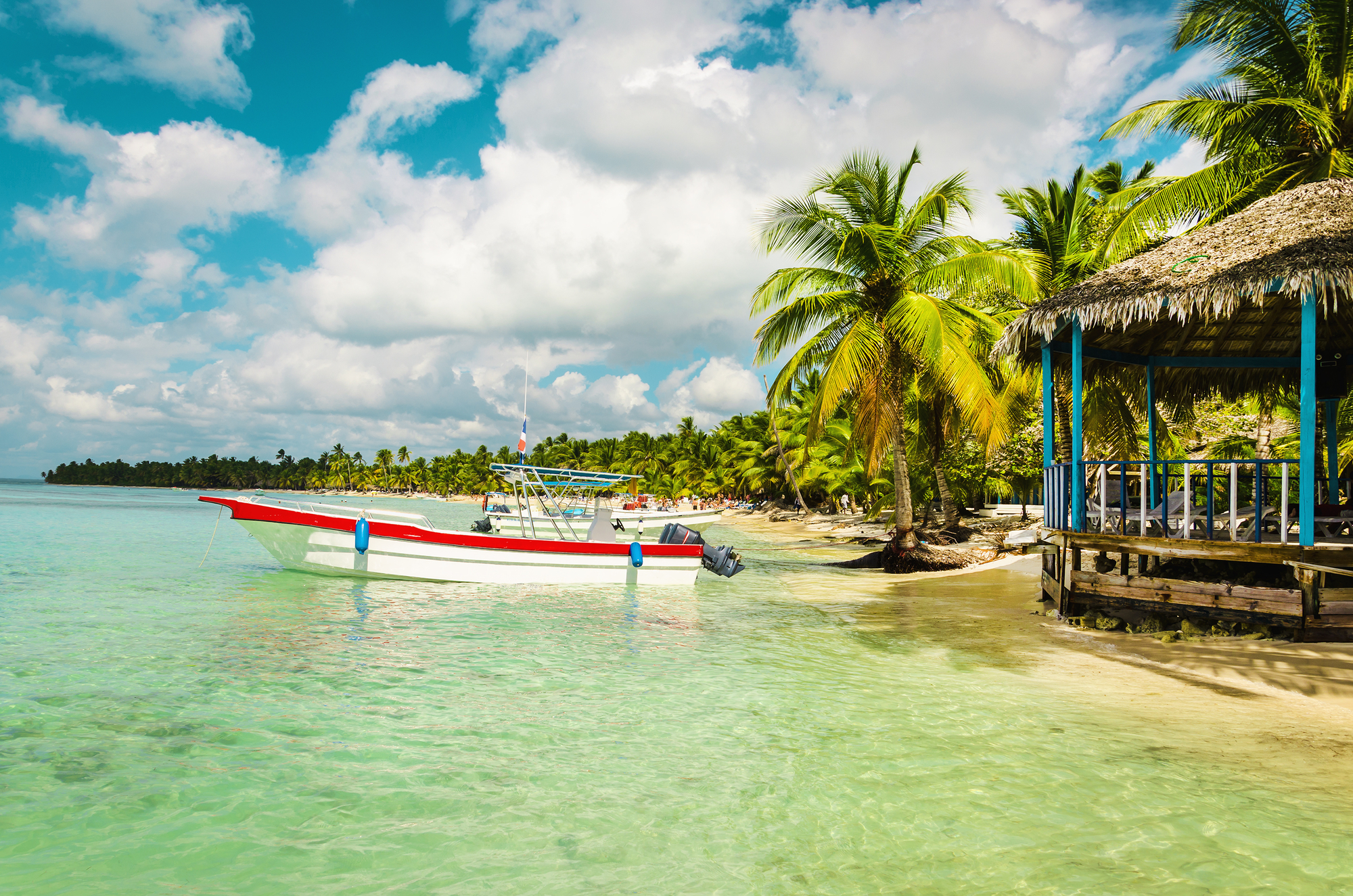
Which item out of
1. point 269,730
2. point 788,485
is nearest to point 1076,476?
point 269,730

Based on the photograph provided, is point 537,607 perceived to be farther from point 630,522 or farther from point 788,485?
point 788,485

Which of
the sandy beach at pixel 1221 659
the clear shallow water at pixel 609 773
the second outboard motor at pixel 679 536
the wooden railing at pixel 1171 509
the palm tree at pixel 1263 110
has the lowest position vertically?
the clear shallow water at pixel 609 773

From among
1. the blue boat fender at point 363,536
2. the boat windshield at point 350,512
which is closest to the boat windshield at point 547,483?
the boat windshield at point 350,512

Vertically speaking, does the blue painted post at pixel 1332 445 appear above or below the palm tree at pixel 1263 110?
below

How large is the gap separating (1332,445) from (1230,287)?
16.8 ft

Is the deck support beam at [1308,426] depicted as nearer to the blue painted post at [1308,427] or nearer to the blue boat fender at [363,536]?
the blue painted post at [1308,427]

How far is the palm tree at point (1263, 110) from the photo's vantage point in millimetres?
11109

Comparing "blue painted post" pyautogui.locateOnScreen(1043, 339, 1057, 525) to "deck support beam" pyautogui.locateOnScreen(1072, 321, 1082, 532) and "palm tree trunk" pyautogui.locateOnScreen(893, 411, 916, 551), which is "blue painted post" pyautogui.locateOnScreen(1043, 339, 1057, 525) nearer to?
"deck support beam" pyautogui.locateOnScreen(1072, 321, 1082, 532)

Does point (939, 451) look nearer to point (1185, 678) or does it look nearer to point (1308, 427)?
point (1308, 427)

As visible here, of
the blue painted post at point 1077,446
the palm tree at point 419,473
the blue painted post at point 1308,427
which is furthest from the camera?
the palm tree at point 419,473

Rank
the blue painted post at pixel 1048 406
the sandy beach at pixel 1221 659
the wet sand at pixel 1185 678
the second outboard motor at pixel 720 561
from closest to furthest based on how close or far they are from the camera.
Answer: the wet sand at pixel 1185 678, the sandy beach at pixel 1221 659, the blue painted post at pixel 1048 406, the second outboard motor at pixel 720 561

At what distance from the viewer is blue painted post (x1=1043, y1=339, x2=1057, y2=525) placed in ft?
33.5

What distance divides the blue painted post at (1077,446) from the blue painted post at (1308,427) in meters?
2.08

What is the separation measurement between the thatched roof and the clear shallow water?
159 inches
